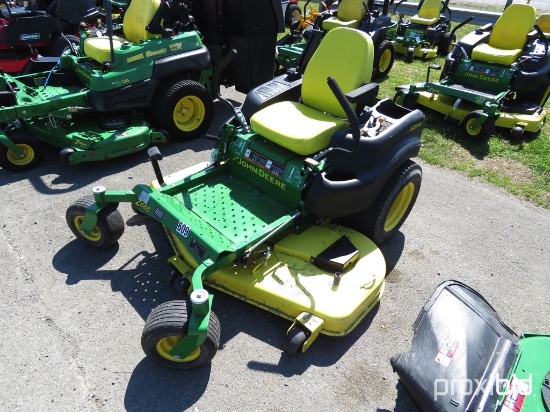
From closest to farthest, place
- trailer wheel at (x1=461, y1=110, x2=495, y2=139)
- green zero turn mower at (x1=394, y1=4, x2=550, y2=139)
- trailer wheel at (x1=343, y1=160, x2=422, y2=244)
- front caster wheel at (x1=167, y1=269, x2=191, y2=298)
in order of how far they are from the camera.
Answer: front caster wheel at (x1=167, y1=269, x2=191, y2=298) < trailer wheel at (x1=343, y1=160, x2=422, y2=244) < trailer wheel at (x1=461, y1=110, x2=495, y2=139) < green zero turn mower at (x1=394, y1=4, x2=550, y2=139)

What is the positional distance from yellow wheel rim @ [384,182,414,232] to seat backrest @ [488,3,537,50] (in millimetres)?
3873

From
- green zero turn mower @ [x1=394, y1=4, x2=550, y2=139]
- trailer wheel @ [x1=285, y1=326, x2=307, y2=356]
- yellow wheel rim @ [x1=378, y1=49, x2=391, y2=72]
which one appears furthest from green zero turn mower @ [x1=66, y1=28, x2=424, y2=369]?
yellow wheel rim @ [x1=378, y1=49, x2=391, y2=72]

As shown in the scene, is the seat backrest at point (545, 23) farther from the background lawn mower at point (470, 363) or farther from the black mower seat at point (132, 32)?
the background lawn mower at point (470, 363)

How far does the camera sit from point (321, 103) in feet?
11.6

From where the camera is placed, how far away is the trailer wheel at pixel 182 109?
192 inches

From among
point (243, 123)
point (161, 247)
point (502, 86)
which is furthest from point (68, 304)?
point (502, 86)

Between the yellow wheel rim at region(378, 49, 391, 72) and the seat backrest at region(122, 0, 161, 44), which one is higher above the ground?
the seat backrest at region(122, 0, 161, 44)

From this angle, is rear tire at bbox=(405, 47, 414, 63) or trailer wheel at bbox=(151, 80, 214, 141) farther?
rear tire at bbox=(405, 47, 414, 63)

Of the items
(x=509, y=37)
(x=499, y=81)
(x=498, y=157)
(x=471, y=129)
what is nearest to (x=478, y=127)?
(x=471, y=129)

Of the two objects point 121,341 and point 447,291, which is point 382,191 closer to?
point 447,291

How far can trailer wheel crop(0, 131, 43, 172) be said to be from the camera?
4331mm

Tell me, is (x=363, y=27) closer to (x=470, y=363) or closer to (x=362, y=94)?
(x=362, y=94)

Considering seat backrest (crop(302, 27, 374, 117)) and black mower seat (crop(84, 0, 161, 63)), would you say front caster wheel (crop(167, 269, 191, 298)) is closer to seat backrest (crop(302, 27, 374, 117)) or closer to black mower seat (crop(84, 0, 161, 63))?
seat backrest (crop(302, 27, 374, 117))

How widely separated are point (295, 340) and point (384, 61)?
656cm
